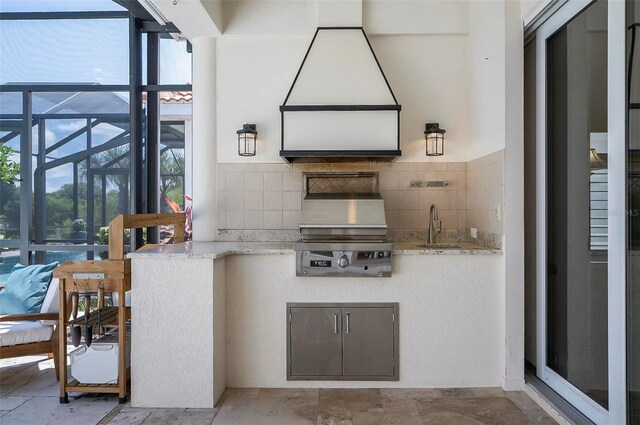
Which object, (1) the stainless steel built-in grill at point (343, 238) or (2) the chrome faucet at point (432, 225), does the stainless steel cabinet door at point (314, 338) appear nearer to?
(1) the stainless steel built-in grill at point (343, 238)

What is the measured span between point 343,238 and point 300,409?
1136 mm

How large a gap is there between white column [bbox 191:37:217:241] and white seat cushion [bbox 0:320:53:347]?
48.7 inches

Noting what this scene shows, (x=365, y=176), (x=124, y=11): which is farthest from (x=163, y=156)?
(x=365, y=176)

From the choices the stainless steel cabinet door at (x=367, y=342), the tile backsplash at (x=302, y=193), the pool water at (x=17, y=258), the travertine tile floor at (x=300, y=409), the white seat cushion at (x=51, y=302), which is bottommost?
the travertine tile floor at (x=300, y=409)

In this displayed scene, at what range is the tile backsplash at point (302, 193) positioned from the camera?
3.34 meters

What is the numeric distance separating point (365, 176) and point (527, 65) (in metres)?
1.43

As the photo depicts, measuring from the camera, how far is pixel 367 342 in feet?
8.83

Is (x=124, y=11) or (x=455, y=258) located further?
(x=124, y=11)

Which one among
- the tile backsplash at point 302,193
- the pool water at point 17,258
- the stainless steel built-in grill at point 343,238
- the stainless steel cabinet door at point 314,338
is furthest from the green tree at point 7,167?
the stainless steel cabinet door at point 314,338

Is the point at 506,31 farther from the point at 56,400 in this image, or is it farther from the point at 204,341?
the point at 56,400

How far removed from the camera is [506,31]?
2.65 m

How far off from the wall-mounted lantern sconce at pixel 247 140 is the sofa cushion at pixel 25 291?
1.82 metres

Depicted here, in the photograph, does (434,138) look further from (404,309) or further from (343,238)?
(404,309)

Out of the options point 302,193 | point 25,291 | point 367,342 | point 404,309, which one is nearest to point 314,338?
point 367,342
